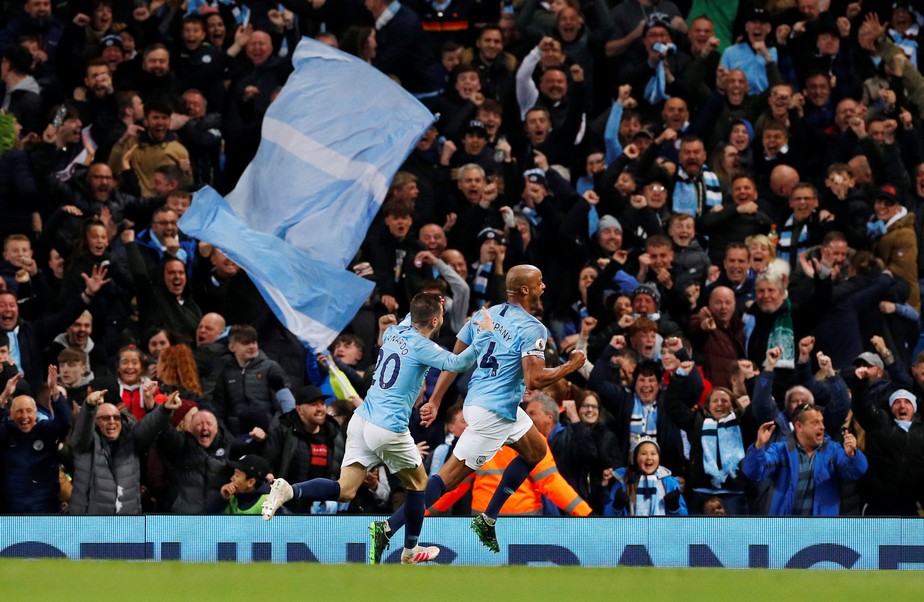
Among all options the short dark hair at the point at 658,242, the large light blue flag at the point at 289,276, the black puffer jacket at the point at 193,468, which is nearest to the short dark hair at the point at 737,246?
the short dark hair at the point at 658,242

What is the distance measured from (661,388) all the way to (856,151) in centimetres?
465

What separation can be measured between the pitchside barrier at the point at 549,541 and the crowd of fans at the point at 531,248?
49 cm

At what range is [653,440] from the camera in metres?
15.4

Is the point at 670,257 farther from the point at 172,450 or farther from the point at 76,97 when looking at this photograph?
the point at 76,97

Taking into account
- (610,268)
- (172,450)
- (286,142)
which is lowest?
(172,450)

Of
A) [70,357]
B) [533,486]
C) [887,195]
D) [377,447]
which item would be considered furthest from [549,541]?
[887,195]

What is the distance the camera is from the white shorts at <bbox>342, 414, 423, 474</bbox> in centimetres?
1312

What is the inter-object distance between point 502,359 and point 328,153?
4.49m

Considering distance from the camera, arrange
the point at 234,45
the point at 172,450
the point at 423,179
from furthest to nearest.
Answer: the point at 234,45 < the point at 423,179 < the point at 172,450

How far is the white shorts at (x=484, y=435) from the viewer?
13.4 meters

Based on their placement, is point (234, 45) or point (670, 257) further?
point (234, 45)

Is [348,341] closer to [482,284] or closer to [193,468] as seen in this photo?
[482,284]

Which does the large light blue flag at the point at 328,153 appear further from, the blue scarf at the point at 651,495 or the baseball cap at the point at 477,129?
the blue scarf at the point at 651,495

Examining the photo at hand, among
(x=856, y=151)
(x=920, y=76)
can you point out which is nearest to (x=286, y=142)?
(x=856, y=151)
